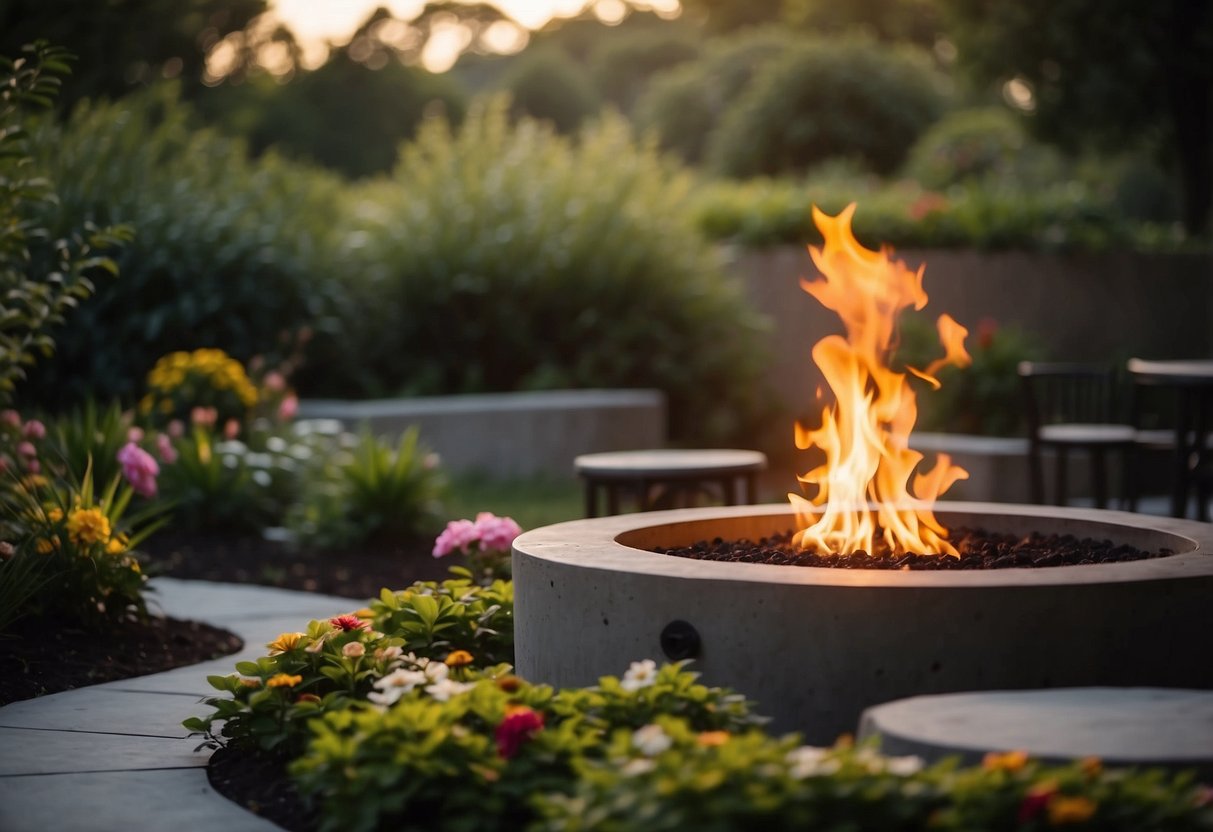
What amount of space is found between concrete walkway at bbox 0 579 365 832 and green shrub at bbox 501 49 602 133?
53711 millimetres

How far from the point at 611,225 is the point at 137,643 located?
27.8ft

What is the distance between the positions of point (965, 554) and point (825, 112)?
24755mm

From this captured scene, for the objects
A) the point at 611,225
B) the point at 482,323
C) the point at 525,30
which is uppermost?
the point at 525,30

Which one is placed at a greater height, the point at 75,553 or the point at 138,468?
the point at 138,468

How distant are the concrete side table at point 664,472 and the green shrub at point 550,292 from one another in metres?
5.53

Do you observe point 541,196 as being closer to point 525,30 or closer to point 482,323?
point 482,323

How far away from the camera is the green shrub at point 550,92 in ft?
192

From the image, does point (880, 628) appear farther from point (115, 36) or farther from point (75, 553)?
point (115, 36)

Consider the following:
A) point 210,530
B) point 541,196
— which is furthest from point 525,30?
point 210,530

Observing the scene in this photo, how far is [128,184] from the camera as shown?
37.9ft

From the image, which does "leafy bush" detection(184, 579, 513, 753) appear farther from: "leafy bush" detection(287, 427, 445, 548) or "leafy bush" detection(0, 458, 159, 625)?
"leafy bush" detection(287, 427, 445, 548)

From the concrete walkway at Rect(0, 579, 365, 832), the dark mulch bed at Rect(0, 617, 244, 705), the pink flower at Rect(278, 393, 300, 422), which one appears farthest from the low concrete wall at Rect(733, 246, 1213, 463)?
the concrete walkway at Rect(0, 579, 365, 832)

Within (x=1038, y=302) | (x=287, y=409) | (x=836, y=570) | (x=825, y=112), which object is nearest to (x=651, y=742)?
(x=836, y=570)

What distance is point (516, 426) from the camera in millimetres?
11688
